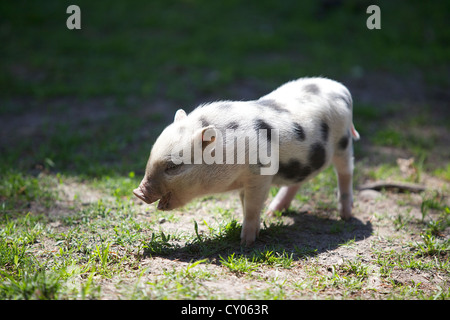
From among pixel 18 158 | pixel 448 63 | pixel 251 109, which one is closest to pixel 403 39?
pixel 448 63

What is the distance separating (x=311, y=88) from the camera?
4.68 m

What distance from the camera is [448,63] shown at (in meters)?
9.66

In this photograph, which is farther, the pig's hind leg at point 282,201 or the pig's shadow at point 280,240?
the pig's hind leg at point 282,201

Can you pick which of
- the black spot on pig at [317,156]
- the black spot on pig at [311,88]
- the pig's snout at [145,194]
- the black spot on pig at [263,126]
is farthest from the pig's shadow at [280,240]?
the black spot on pig at [311,88]

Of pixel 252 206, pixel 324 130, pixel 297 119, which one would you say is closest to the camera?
pixel 252 206

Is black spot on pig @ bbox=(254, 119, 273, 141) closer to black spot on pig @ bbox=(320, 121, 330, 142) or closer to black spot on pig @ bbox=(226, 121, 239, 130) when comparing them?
black spot on pig @ bbox=(226, 121, 239, 130)

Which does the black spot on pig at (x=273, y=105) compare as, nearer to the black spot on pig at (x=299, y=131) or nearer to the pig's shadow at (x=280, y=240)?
the black spot on pig at (x=299, y=131)

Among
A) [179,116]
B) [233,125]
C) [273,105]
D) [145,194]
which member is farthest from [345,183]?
[145,194]

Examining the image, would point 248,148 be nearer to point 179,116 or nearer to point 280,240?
point 179,116

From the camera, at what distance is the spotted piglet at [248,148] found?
3.92 m

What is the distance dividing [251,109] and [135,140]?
3.04 metres

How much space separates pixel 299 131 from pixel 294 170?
37cm
